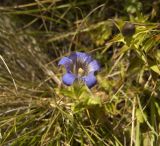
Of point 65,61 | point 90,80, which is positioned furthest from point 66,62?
point 90,80

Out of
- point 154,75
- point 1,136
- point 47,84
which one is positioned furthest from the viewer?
point 47,84

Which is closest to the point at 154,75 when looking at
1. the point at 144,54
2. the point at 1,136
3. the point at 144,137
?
the point at 144,54

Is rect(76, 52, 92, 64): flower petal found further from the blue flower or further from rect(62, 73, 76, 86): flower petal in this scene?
rect(62, 73, 76, 86): flower petal

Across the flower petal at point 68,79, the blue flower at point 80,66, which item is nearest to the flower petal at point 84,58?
the blue flower at point 80,66

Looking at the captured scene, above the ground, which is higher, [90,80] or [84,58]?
[84,58]

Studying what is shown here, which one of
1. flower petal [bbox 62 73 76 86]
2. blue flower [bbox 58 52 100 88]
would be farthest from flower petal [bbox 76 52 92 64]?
flower petal [bbox 62 73 76 86]

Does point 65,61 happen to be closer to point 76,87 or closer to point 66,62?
point 66,62

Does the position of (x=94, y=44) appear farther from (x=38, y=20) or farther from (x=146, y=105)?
(x=146, y=105)
